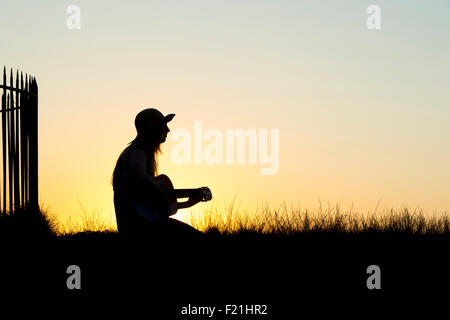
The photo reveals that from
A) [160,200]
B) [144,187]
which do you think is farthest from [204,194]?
[144,187]

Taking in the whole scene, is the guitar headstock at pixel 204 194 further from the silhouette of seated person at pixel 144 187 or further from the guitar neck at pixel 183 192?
the silhouette of seated person at pixel 144 187

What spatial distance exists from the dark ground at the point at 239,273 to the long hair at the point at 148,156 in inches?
22.3

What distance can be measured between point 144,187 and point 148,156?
0.34m

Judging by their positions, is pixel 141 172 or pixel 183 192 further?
pixel 183 192

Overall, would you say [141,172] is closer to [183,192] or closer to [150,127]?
[150,127]

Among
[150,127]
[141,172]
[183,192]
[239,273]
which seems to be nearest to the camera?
[141,172]

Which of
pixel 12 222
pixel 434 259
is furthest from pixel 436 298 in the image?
pixel 12 222

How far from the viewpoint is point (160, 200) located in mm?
5316

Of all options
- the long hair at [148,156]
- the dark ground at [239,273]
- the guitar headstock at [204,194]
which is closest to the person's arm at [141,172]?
the long hair at [148,156]

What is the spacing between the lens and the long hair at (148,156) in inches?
211
